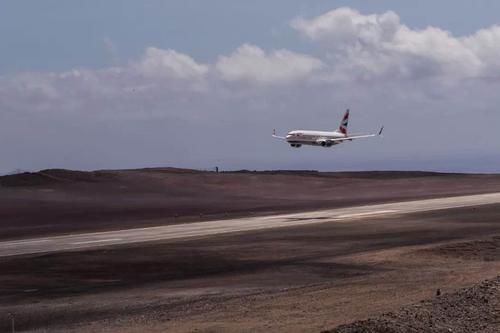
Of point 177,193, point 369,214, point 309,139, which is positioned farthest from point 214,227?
point 309,139

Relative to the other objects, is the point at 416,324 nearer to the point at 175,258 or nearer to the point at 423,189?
the point at 175,258

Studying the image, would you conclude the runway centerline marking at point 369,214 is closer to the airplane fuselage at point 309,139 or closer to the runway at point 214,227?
the runway at point 214,227

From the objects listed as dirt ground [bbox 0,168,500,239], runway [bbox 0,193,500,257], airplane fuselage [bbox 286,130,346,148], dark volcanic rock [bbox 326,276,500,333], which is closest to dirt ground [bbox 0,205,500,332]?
dark volcanic rock [bbox 326,276,500,333]

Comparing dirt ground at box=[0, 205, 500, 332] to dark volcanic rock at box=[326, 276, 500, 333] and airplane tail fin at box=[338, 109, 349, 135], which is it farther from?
airplane tail fin at box=[338, 109, 349, 135]

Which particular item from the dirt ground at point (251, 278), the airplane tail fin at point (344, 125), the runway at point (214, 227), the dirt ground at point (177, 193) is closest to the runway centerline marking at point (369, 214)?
the runway at point (214, 227)

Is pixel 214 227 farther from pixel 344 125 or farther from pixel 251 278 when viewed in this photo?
pixel 344 125

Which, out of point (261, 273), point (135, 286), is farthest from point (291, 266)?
point (135, 286)
